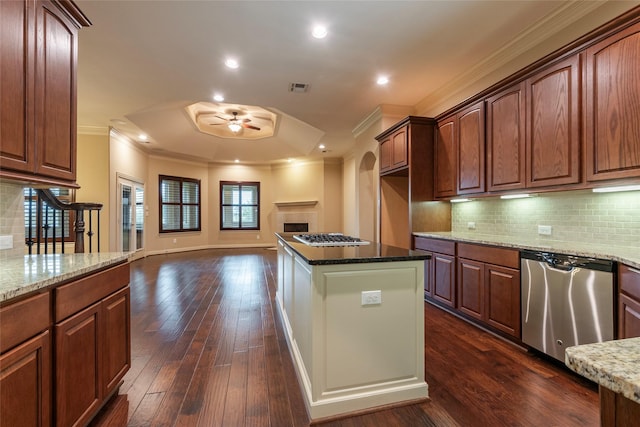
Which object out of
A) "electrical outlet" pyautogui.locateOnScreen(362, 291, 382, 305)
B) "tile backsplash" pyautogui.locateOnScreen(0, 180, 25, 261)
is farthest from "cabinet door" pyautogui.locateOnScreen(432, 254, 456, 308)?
"tile backsplash" pyautogui.locateOnScreen(0, 180, 25, 261)

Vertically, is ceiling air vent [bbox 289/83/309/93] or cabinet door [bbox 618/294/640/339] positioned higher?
ceiling air vent [bbox 289/83/309/93]

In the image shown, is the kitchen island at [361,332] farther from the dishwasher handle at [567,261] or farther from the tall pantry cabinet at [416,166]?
the tall pantry cabinet at [416,166]

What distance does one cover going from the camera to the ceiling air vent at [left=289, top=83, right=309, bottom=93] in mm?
4141

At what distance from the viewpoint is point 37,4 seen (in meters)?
1.62

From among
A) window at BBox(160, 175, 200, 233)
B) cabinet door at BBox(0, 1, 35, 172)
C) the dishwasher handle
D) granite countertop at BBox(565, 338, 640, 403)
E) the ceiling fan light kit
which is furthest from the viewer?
window at BBox(160, 175, 200, 233)

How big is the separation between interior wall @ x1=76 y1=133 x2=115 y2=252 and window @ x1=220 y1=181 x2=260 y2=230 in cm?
392

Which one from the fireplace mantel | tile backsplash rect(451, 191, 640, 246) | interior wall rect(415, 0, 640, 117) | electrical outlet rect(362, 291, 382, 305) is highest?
interior wall rect(415, 0, 640, 117)

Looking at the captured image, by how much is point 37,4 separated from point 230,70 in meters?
2.26

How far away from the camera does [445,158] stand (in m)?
3.73

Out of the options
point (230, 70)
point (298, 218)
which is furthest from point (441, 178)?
point (298, 218)

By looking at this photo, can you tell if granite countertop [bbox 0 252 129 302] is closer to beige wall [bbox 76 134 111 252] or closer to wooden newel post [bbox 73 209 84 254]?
wooden newel post [bbox 73 209 84 254]

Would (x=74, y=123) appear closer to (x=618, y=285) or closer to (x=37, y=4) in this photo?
(x=37, y=4)

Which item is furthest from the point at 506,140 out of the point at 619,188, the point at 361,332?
the point at 361,332

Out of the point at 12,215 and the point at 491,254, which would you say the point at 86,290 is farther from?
the point at 491,254
